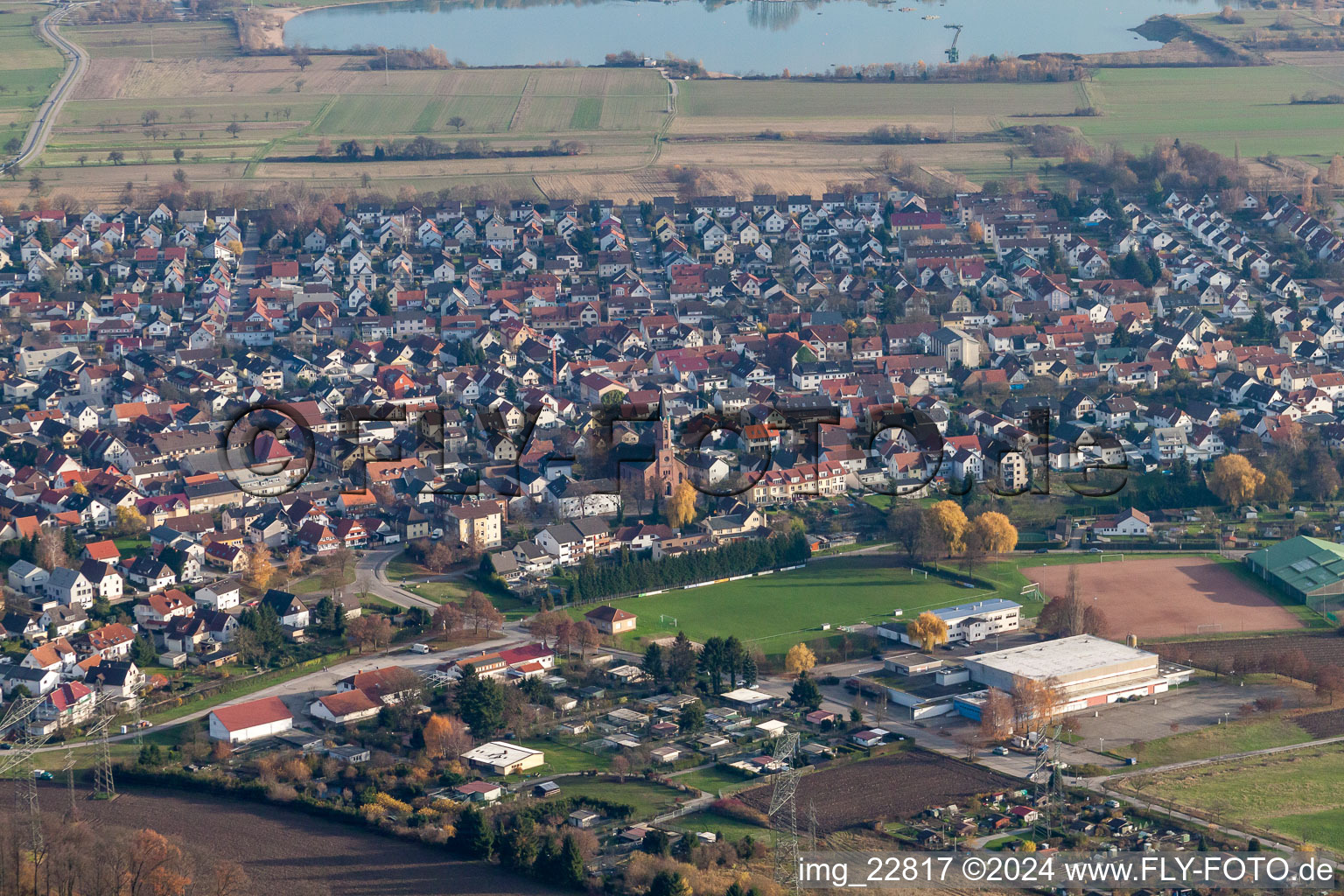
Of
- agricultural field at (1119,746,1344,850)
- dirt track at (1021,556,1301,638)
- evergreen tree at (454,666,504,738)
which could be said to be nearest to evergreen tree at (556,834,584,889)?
evergreen tree at (454,666,504,738)

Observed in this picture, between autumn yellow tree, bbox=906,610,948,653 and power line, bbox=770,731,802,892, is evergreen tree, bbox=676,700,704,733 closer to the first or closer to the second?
power line, bbox=770,731,802,892

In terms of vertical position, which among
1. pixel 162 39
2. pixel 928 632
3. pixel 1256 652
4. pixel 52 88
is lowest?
pixel 1256 652

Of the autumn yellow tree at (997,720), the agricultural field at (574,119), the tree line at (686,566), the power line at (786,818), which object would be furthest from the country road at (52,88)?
the power line at (786,818)

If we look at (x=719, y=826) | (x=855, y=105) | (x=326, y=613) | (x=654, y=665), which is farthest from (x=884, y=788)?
(x=855, y=105)

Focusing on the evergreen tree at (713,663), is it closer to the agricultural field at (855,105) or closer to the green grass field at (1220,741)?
the green grass field at (1220,741)

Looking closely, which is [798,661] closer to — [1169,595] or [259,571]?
[1169,595]
